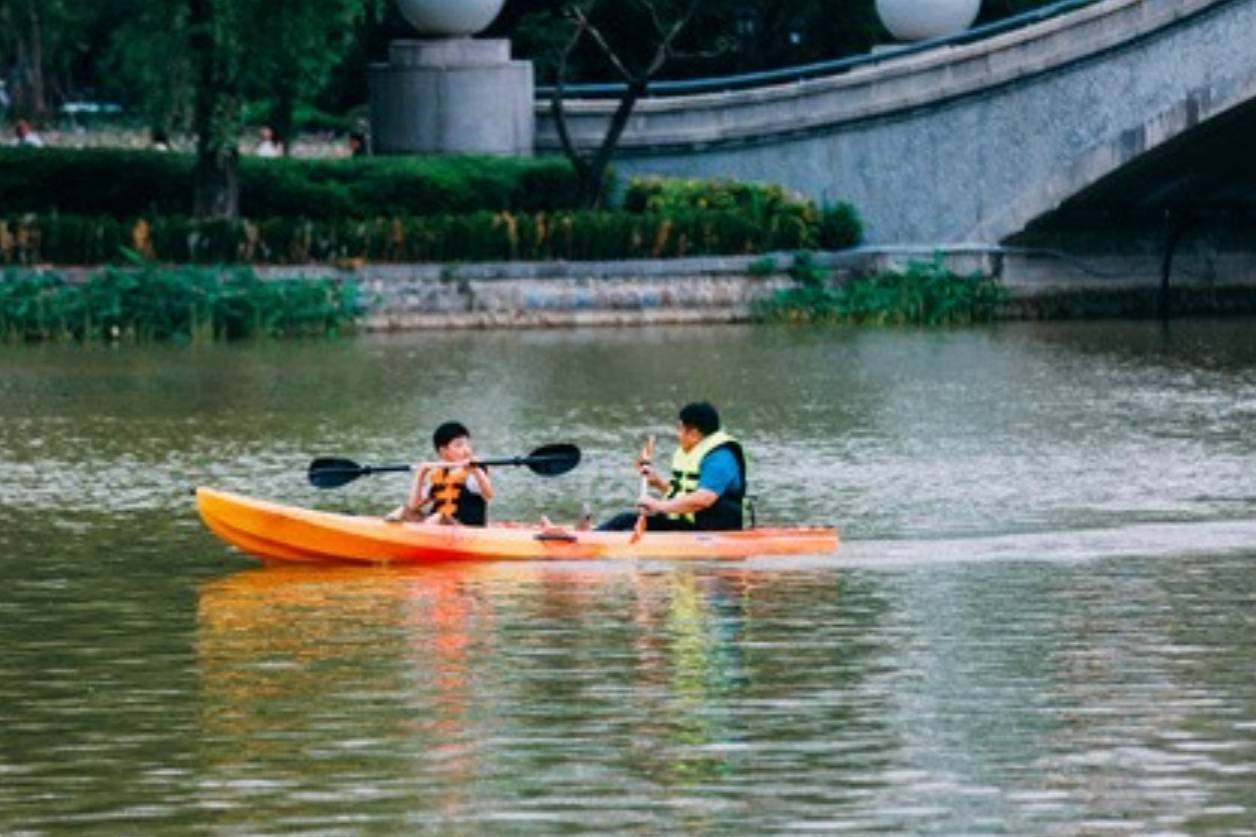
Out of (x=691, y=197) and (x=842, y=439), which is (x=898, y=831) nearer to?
(x=842, y=439)

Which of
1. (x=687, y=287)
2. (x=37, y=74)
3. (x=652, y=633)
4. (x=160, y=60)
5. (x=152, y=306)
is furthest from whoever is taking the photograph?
(x=37, y=74)

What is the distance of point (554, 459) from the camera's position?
97.8 ft

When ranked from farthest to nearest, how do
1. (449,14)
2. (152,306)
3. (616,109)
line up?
(616,109) → (449,14) → (152,306)

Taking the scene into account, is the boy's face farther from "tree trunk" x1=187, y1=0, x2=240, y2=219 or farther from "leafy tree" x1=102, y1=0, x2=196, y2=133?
"leafy tree" x1=102, y1=0, x2=196, y2=133

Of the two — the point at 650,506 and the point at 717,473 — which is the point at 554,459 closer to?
the point at 717,473

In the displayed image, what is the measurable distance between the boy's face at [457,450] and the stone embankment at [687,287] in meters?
23.5

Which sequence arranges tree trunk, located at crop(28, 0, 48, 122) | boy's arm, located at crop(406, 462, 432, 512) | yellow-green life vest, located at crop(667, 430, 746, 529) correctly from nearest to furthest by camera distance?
yellow-green life vest, located at crop(667, 430, 746, 529), boy's arm, located at crop(406, 462, 432, 512), tree trunk, located at crop(28, 0, 48, 122)

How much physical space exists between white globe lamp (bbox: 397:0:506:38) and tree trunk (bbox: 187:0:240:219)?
3637mm

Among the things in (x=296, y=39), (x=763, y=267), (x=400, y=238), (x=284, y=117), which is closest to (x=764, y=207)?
(x=763, y=267)

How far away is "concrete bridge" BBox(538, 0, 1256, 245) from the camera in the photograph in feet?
179

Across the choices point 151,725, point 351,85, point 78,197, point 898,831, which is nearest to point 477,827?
point 898,831

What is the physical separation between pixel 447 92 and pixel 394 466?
2805 centimetres

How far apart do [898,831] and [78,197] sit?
36659 mm

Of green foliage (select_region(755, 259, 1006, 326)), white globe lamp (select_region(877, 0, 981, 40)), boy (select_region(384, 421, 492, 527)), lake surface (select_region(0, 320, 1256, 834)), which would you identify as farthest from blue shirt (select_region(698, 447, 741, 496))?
white globe lamp (select_region(877, 0, 981, 40))
